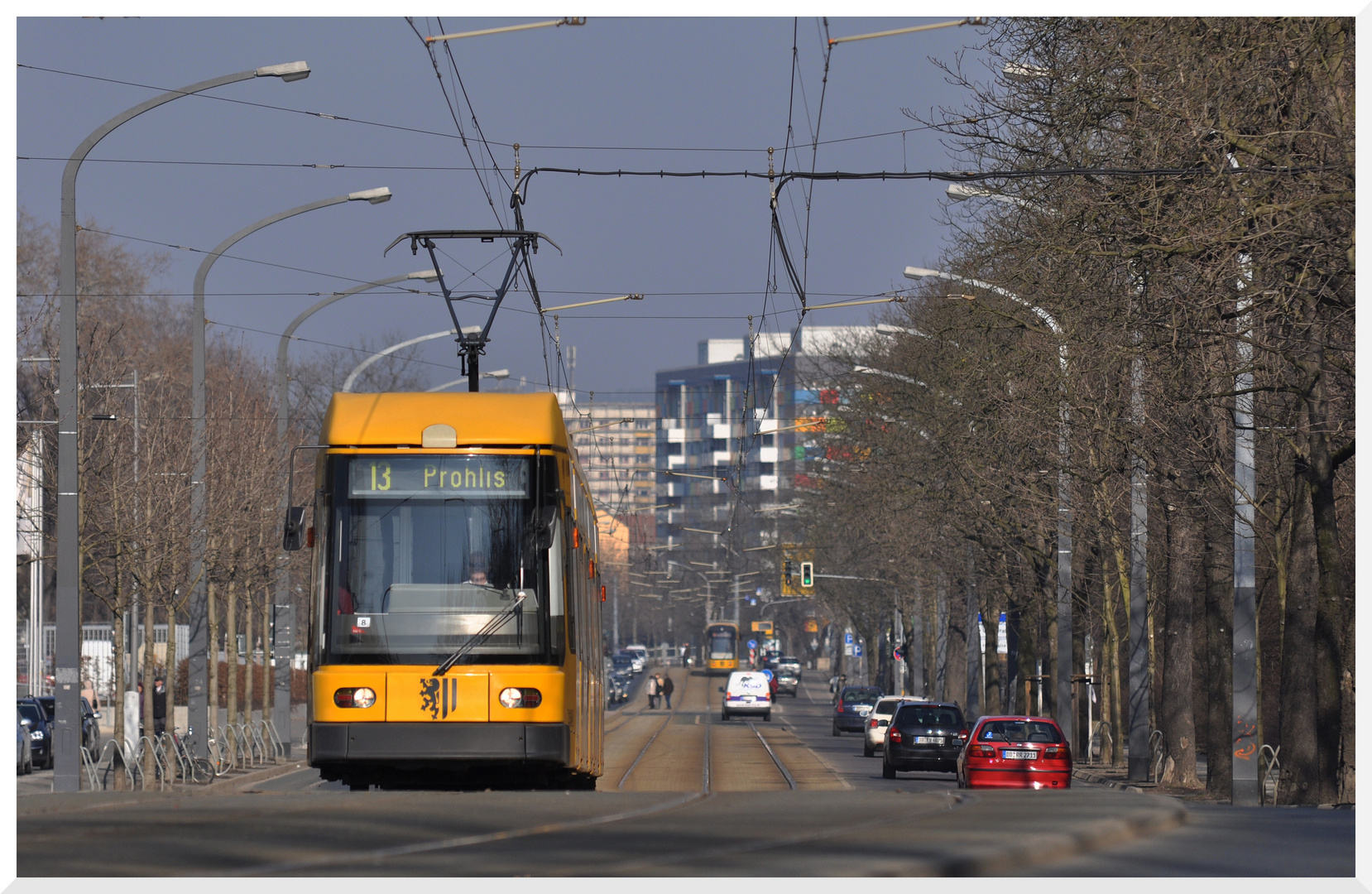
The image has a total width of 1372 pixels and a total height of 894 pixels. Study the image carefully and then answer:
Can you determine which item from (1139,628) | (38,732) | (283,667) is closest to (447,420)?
(1139,628)

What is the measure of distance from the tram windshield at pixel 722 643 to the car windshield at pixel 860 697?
42.9 m

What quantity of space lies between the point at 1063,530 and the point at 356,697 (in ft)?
62.7

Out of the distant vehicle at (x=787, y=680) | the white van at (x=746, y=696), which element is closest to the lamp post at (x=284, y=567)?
the white van at (x=746, y=696)

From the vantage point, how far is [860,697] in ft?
185

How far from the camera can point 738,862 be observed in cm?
869

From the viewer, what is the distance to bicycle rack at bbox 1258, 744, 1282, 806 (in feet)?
72.6

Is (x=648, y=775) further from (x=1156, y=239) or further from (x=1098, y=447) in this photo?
(x=1156, y=239)

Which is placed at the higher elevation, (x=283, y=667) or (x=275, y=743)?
(x=283, y=667)

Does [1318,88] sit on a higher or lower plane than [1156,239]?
higher

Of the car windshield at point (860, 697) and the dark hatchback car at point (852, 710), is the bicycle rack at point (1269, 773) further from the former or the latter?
the car windshield at point (860, 697)

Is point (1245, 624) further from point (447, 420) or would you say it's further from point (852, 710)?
point (852, 710)

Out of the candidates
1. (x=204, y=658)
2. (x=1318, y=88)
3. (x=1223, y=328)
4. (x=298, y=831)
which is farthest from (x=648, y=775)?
(x=298, y=831)

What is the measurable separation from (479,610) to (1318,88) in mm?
9615

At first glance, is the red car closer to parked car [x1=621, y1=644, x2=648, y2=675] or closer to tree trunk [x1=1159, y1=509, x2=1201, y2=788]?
tree trunk [x1=1159, y1=509, x2=1201, y2=788]
